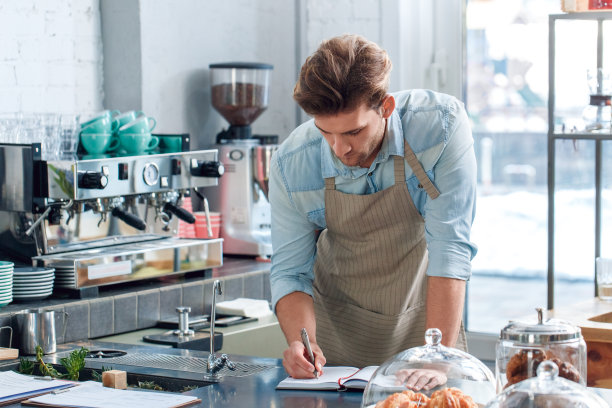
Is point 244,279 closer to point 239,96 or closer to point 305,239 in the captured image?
point 239,96

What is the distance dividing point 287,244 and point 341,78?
1.67 feet

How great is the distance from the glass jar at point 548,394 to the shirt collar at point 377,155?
1.01 meters

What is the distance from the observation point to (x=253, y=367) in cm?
232

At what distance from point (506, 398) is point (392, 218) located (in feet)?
3.55

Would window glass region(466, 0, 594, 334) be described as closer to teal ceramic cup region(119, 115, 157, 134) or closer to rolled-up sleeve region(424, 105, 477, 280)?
teal ceramic cup region(119, 115, 157, 134)

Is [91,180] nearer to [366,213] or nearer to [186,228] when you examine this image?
[186,228]

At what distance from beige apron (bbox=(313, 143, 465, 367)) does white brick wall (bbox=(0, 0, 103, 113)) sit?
1.57 meters

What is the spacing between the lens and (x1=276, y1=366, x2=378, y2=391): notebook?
2.01 m

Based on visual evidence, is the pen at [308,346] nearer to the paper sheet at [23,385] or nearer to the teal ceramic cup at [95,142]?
the paper sheet at [23,385]

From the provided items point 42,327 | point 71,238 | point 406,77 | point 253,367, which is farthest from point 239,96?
point 253,367

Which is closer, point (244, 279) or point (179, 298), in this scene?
point (179, 298)

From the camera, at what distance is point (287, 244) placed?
2.36m

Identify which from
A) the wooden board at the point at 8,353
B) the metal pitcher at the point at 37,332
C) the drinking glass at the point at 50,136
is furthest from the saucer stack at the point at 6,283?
the drinking glass at the point at 50,136

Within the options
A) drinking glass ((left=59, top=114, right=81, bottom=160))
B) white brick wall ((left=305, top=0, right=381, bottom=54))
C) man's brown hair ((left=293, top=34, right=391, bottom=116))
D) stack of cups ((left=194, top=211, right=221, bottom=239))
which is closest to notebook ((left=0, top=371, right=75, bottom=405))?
man's brown hair ((left=293, top=34, right=391, bottom=116))
